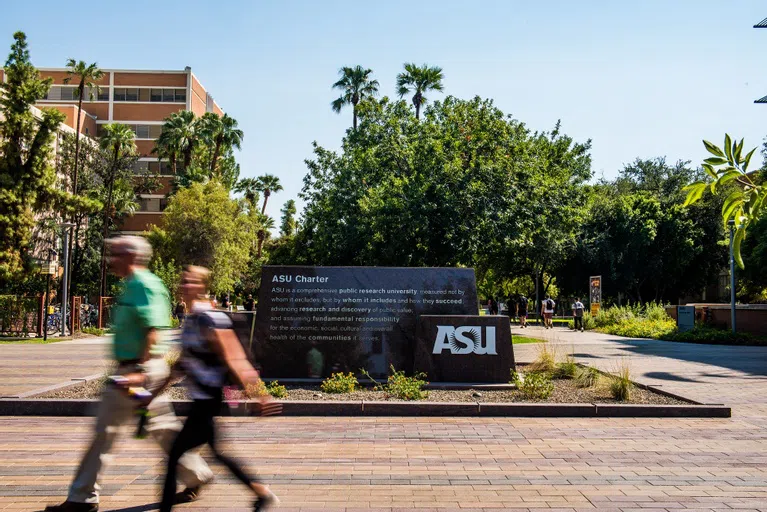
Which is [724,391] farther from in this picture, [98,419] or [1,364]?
[1,364]

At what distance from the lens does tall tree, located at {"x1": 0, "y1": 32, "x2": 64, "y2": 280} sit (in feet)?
114

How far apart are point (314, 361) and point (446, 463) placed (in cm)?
623

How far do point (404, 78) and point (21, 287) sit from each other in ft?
92.8

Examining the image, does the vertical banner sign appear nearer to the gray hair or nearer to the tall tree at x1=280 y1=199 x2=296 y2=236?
the gray hair

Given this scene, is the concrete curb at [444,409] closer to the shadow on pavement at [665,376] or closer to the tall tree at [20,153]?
the shadow on pavement at [665,376]

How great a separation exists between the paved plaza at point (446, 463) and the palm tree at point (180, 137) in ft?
157

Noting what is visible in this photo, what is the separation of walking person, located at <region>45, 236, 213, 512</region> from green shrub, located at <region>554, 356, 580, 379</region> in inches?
380

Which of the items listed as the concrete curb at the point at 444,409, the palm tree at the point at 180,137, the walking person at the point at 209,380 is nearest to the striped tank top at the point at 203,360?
the walking person at the point at 209,380

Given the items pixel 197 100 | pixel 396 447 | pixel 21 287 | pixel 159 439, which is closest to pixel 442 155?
pixel 396 447

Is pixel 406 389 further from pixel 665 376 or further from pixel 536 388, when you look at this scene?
pixel 665 376

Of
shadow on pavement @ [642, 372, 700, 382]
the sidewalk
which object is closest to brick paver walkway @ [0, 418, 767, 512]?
the sidewalk

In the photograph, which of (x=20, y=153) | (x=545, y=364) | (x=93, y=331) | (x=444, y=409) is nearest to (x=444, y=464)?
(x=444, y=409)

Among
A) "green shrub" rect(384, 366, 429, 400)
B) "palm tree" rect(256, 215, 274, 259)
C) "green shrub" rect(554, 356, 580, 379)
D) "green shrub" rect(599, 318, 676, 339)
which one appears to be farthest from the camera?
"palm tree" rect(256, 215, 274, 259)

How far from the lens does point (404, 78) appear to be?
50062 mm
